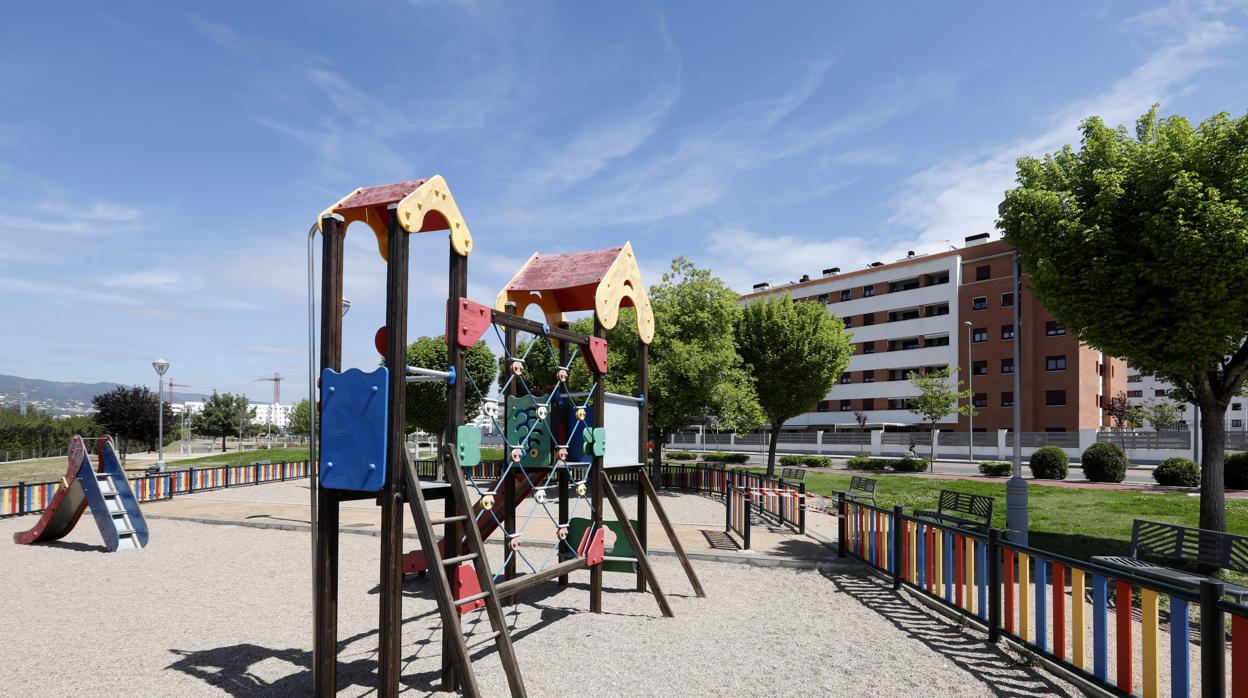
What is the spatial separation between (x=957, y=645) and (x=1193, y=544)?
453 centimetres

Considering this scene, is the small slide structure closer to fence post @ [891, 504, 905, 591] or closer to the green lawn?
fence post @ [891, 504, 905, 591]

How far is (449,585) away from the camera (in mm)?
5438

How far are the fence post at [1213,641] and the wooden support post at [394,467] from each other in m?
5.39

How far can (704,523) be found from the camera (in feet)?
51.9

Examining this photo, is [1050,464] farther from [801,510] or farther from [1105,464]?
[801,510]

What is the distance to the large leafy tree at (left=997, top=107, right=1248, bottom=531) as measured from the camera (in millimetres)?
9945

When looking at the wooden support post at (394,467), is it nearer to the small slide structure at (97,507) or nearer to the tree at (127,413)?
the small slide structure at (97,507)

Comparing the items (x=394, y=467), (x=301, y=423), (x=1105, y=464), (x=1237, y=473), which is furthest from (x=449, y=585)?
(x=301, y=423)

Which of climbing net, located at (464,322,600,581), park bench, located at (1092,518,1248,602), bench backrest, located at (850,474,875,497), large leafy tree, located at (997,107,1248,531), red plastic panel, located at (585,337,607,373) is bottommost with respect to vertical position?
bench backrest, located at (850,474,875,497)

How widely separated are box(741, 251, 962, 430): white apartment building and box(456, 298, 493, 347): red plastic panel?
54.5 m

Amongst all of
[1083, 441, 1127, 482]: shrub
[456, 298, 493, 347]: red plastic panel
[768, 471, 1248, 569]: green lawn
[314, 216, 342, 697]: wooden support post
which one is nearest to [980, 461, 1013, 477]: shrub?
[1083, 441, 1127, 482]: shrub

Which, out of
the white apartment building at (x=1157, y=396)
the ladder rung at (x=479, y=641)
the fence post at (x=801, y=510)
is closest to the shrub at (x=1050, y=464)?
the fence post at (x=801, y=510)

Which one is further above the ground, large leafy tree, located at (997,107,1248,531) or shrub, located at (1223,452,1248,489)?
large leafy tree, located at (997,107,1248,531)

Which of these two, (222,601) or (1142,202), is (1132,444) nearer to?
(1142,202)
